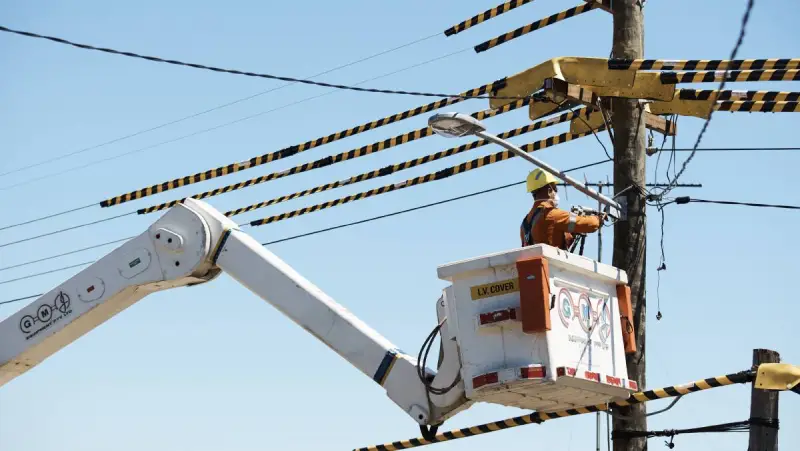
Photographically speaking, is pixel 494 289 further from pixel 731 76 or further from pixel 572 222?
pixel 731 76

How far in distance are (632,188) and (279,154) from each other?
4.24 m

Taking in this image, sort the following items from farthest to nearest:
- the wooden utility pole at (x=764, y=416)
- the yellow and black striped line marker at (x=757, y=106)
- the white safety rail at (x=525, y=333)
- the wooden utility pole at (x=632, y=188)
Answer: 1. the yellow and black striped line marker at (x=757, y=106)
2. the wooden utility pole at (x=632, y=188)
3. the wooden utility pole at (x=764, y=416)
4. the white safety rail at (x=525, y=333)

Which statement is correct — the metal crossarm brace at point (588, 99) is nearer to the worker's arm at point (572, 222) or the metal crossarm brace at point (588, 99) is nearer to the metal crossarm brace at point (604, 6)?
the metal crossarm brace at point (604, 6)

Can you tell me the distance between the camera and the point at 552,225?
9.62 meters

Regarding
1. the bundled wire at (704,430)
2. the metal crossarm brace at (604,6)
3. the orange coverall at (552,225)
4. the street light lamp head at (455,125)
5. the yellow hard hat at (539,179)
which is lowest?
the bundled wire at (704,430)

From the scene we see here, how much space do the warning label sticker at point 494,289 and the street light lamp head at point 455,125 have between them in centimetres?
121

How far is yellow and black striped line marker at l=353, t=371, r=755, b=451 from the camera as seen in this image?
945cm

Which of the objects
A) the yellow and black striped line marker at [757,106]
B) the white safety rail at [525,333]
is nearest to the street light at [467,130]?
the white safety rail at [525,333]

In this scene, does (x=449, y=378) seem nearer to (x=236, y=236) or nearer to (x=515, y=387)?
(x=515, y=387)

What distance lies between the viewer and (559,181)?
33.0ft

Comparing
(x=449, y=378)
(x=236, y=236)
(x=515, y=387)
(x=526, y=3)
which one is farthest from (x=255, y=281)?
(x=526, y=3)

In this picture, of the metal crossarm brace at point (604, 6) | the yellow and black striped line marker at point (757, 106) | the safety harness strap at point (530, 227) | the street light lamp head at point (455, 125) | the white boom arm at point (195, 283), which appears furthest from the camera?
the metal crossarm brace at point (604, 6)

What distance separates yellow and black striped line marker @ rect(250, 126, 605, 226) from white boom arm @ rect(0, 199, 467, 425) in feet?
7.91

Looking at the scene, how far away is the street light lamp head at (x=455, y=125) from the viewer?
946 centimetres
